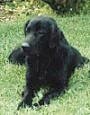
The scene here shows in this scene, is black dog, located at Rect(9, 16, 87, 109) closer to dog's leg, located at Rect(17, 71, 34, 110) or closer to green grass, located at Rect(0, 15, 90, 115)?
dog's leg, located at Rect(17, 71, 34, 110)

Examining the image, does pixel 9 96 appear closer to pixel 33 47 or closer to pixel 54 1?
pixel 33 47

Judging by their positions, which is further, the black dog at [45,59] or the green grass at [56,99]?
the black dog at [45,59]

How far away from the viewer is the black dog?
618 cm

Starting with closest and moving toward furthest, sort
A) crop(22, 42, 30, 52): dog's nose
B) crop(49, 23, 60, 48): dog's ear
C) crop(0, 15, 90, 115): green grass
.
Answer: crop(0, 15, 90, 115): green grass < crop(22, 42, 30, 52): dog's nose < crop(49, 23, 60, 48): dog's ear

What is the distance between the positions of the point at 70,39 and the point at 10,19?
13.6ft

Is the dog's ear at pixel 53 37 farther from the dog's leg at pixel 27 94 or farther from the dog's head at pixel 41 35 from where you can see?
the dog's leg at pixel 27 94

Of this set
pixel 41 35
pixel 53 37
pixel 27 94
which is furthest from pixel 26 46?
pixel 27 94

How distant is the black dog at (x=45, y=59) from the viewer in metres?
6.18

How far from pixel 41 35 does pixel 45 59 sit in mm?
366

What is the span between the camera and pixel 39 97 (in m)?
6.33

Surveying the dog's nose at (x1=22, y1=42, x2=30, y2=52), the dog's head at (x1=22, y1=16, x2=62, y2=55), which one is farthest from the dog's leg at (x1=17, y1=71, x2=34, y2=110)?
the dog's nose at (x1=22, y1=42, x2=30, y2=52)

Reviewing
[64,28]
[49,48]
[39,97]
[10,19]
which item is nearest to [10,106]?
[39,97]

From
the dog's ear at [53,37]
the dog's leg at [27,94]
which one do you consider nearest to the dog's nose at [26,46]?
the dog's ear at [53,37]

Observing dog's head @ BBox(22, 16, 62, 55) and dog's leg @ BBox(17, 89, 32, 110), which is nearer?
dog's leg @ BBox(17, 89, 32, 110)
